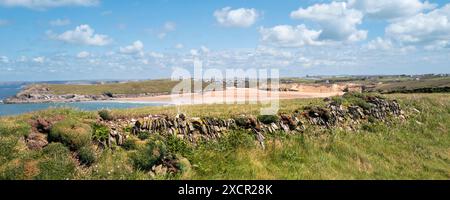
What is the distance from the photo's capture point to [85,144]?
1233cm

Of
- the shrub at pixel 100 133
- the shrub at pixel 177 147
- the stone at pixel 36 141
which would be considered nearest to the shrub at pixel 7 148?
the stone at pixel 36 141

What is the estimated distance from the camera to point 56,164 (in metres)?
10.5

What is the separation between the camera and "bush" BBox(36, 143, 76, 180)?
1016 cm

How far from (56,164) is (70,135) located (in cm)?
184

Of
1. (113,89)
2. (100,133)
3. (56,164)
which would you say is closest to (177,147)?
(100,133)

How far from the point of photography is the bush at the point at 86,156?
1158 cm

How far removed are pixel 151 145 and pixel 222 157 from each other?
2.25 m

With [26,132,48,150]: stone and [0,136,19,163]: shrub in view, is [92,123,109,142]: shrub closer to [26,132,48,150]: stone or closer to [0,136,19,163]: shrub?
[26,132,48,150]: stone

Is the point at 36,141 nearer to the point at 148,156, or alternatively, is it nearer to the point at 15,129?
the point at 15,129

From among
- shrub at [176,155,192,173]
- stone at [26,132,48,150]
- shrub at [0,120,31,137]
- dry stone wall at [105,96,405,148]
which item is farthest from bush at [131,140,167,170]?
shrub at [0,120,31,137]

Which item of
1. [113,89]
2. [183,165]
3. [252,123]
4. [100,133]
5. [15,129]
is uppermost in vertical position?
[15,129]

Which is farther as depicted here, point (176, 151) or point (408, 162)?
point (408, 162)
